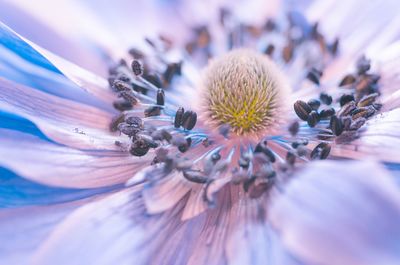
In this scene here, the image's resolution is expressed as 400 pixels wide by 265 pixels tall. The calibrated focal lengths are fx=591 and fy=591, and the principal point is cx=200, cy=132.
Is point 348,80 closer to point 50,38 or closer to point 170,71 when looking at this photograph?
point 170,71

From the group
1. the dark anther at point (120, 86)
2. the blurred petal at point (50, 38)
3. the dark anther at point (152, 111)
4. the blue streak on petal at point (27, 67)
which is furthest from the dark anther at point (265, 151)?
the blurred petal at point (50, 38)

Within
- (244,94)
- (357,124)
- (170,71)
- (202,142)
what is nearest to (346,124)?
(357,124)

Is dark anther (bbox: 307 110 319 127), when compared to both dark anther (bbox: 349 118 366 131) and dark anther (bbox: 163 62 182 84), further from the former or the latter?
dark anther (bbox: 163 62 182 84)

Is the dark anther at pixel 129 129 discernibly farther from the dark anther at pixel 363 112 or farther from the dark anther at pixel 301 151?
the dark anther at pixel 363 112

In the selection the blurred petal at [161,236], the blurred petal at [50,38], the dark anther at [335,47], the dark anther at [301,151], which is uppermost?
the blurred petal at [50,38]

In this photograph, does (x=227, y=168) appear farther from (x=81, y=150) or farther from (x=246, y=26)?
(x=246, y=26)

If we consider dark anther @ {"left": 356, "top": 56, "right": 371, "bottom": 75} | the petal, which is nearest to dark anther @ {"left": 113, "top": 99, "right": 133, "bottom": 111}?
dark anther @ {"left": 356, "top": 56, "right": 371, "bottom": 75}
